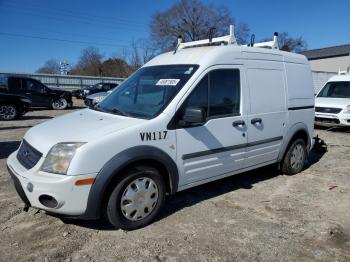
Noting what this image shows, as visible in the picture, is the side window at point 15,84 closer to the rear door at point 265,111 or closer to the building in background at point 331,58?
the rear door at point 265,111

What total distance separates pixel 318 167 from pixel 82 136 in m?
5.16

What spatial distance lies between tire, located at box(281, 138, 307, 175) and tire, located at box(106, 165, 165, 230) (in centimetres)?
290

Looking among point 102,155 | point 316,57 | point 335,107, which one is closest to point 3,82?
point 335,107

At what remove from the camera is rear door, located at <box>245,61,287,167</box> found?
5.25m

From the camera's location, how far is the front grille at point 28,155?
3.85 metres

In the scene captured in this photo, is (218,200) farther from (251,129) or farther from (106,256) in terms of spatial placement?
(106,256)

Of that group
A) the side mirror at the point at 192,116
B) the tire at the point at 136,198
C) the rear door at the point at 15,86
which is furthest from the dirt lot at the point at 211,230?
the rear door at the point at 15,86

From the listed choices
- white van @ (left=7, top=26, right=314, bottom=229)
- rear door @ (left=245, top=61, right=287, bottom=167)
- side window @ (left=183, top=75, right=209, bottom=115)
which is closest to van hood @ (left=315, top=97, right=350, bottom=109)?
white van @ (left=7, top=26, right=314, bottom=229)

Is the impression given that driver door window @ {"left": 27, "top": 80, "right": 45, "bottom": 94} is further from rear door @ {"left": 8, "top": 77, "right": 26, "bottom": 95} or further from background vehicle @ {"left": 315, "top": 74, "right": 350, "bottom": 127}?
background vehicle @ {"left": 315, "top": 74, "right": 350, "bottom": 127}

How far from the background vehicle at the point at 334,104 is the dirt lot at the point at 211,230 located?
6.37 m

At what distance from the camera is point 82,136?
376 centimetres

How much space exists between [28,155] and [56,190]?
713mm

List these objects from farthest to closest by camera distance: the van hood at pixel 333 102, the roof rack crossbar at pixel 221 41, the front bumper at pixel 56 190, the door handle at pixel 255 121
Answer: the van hood at pixel 333 102, the roof rack crossbar at pixel 221 41, the door handle at pixel 255 121, the front bumper at pixel 56 190

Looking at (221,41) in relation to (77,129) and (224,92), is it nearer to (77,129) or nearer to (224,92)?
(224,92)
